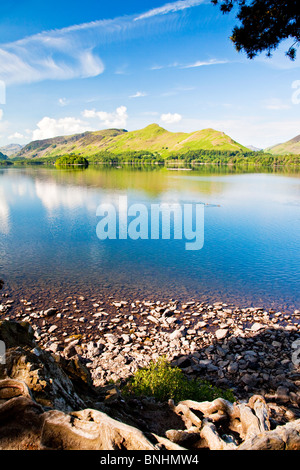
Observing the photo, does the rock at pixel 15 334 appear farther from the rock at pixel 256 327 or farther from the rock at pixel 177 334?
the rock at pixel 256 327

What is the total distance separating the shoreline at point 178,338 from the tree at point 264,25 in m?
15.8

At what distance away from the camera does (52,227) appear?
144 feet

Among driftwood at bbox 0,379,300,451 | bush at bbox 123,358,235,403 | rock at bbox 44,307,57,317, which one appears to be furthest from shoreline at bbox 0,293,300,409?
driftwood at bbox 0,379,300,451

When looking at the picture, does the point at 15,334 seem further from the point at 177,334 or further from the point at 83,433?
the point at 177,334

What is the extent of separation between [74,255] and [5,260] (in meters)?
7.05

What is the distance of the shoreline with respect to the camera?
12.8 m

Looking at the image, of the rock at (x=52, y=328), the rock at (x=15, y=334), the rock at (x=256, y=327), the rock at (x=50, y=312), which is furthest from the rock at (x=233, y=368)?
the rock at (x=50, y=312)

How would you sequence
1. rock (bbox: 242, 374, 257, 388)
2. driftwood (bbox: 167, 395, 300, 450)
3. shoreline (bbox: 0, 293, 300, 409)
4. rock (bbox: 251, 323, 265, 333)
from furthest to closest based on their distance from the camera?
rock (bbox: 251, 323, 265, 333) < shoreline (bbox: 0, 293, 300, 409) < rock (bbox: 242, 374, 257, 388) < driftwood (bbox: 167, 395, 300, 450)

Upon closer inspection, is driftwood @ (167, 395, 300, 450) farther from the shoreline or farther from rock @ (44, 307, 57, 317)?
rock @ (44, 307, 57, 317)

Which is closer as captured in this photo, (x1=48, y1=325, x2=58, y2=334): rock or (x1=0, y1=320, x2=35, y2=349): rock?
(x1=0, y1=320, x2=35, y2=349): rock

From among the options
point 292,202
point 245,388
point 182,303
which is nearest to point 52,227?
point 182,303

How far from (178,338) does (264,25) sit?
703 inches

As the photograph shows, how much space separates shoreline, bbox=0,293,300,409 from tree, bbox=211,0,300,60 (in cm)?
1581

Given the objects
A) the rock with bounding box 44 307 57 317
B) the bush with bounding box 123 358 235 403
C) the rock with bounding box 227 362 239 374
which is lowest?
the rock with bounding box 227 362 239 374
